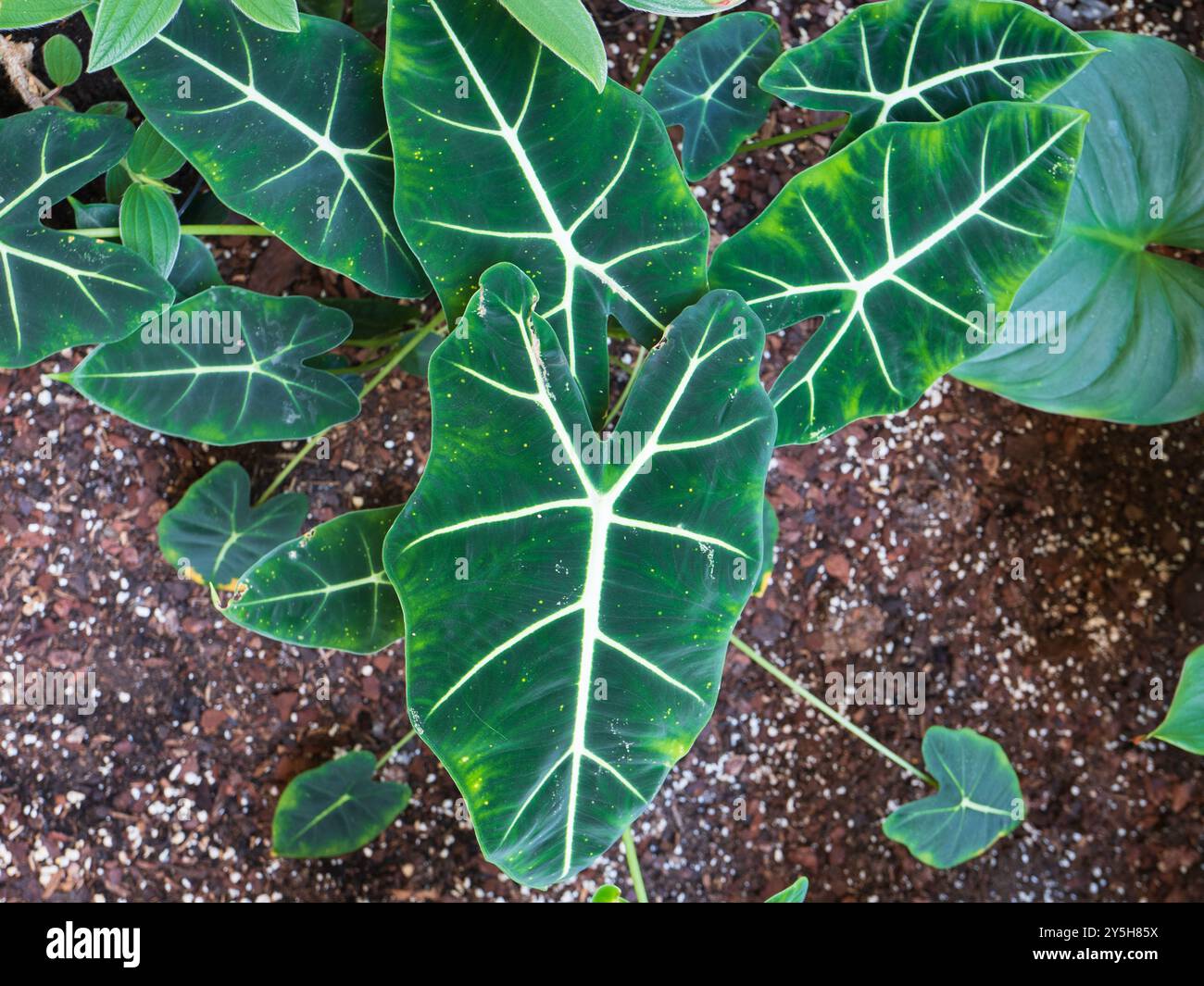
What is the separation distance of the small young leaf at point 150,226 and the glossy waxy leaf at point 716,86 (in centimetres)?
72

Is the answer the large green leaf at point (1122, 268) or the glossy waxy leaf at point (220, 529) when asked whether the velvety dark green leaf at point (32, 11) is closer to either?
the glossy waxy leaf at point (220, 529)

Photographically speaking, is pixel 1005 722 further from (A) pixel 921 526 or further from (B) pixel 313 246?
(B) pixel 313 246

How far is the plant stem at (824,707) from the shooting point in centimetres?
168

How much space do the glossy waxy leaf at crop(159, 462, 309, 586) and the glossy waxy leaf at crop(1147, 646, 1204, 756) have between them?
1.50 m

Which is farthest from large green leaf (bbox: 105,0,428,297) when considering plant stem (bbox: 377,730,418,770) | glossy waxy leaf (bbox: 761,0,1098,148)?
plant stem (bbox: 377,730,418,770)

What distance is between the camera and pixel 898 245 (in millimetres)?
1236

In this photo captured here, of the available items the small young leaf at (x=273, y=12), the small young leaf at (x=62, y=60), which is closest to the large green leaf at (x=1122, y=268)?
the small young leaf at (x=273, y=12)

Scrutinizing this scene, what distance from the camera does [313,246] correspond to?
47.3 inches

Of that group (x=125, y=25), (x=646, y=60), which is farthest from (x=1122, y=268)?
(x=125, y=25)

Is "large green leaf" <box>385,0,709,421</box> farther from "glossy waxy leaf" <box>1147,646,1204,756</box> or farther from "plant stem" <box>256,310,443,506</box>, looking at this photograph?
"glossy waxy leaf" <box>1147,646,1204,756</box>

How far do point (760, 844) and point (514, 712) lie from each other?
3.18ft

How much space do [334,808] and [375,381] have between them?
29.8 inches

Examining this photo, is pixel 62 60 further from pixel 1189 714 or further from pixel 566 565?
pixel 1189 714
